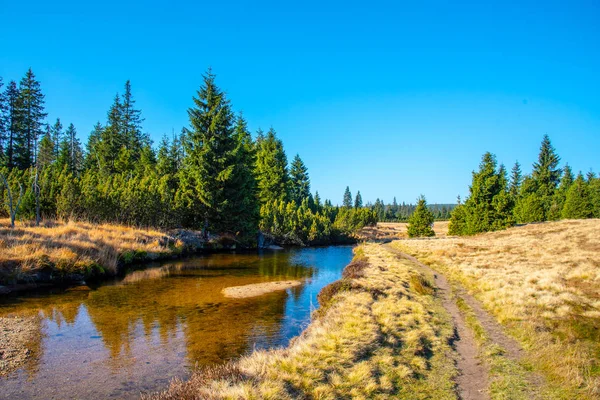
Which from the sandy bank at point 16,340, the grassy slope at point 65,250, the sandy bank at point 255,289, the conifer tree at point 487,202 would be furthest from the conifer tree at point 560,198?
the sandy bank at point 16,340

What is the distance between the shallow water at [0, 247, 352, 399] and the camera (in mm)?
6652

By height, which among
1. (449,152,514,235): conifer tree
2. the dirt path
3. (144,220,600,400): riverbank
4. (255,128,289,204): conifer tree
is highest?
(255,128,289,204): conifer tree

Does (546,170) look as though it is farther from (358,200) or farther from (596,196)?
(358,200)

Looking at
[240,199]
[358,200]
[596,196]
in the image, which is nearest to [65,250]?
[240,199]

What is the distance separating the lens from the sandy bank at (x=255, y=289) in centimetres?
1532

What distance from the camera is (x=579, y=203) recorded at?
2256 inches

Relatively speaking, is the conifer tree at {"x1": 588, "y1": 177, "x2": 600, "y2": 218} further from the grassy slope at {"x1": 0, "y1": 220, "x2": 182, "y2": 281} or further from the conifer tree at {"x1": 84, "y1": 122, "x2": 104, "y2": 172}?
the conifer tree at {"x1": 84, "y1": 122, "x2": 104, "y2": 172}

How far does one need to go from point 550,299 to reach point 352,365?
31.5ft

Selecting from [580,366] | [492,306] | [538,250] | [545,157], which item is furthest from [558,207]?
[580,366]

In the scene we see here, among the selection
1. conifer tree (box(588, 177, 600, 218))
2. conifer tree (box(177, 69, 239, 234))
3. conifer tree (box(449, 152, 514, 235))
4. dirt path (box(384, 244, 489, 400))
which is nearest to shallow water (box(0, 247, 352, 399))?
dirt path (box(384, 244, 489, 400))

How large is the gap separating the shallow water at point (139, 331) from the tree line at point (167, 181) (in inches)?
470

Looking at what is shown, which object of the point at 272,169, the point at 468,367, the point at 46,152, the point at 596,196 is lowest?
the point at 468,367

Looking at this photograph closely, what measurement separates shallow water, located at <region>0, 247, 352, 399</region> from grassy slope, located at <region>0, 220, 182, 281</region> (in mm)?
1674

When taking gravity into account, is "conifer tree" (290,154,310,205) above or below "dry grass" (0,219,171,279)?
Result: above
